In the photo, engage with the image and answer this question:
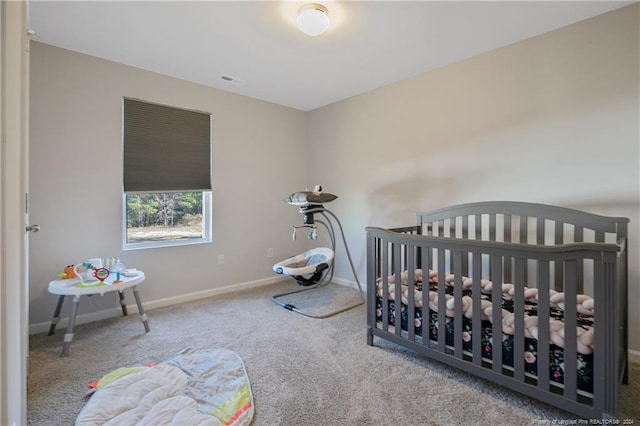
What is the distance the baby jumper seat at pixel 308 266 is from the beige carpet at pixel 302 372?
42cm

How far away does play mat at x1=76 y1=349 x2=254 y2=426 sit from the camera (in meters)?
1.50

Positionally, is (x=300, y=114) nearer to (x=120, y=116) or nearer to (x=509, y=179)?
(x=120, y=116)

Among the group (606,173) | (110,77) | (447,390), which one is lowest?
(447,390)

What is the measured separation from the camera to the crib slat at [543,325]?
154 cm

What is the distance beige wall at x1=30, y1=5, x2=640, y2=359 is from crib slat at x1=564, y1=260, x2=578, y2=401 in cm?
109

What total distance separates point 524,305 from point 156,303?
3.17 meters

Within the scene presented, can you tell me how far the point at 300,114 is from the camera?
4.41 m

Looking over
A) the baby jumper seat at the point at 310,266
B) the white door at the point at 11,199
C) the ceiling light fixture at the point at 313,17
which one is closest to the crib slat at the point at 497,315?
the baby jumper seat at the point at 310,266

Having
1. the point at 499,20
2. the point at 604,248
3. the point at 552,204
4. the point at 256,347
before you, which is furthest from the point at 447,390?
the point at 499,20

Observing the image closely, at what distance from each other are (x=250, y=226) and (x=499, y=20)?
3155mm

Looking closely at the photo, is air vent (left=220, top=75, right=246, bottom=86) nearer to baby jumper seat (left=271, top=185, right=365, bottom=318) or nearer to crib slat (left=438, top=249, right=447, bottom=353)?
baby jumper seat (left=271, top=185, right=365, bottom=318)

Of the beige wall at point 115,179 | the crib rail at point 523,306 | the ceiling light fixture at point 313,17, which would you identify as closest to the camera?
the crib rail at point 523,306

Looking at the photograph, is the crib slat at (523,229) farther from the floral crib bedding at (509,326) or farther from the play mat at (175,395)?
the play mat at (175,395)

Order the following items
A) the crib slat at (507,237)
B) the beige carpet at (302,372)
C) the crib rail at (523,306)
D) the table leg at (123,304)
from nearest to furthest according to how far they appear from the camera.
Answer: the crib rail at (523,306)
the beige carpet at (302,372)
the crib slat at (507,237)
the table leg at (123,304)
